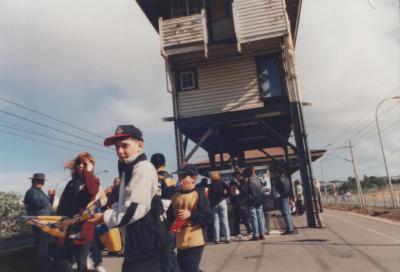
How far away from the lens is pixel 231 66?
13.0 meters

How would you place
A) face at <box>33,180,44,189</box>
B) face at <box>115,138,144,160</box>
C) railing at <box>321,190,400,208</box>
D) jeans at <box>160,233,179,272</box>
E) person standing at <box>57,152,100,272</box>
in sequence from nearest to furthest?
face at <box>115,138,144,160</box>
jeans at <box>160,233,179,272</box>
person standing at <box>57,152,100,272</box>
face at <box>33,180,44,189</box>
railing at <box>321,190,400,208</box>

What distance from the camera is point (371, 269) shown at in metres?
5.11

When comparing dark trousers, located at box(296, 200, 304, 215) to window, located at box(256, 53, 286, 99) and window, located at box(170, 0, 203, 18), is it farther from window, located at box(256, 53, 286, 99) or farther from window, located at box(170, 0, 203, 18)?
window, located at box(170, 0, 203, 18)

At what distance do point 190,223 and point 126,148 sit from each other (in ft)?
5.11

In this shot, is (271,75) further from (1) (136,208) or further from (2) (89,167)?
(1) (136,208)

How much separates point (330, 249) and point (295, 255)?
88 centimetres

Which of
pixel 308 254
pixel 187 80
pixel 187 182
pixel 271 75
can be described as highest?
pixel 187 80

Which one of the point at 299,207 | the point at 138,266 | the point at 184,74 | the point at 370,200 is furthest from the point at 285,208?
the point at 370,200

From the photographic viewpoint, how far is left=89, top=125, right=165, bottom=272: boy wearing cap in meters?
2.23

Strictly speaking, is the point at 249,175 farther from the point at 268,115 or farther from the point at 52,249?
the point at 52,249

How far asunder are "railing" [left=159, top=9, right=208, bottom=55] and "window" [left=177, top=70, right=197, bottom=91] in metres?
1.41

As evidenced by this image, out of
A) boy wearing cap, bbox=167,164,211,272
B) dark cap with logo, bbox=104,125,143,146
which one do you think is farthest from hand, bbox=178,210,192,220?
dark cap with logo, bbox=104,125,143,146

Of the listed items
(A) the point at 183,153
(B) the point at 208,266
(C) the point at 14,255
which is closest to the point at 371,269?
(B) the point at 208,266

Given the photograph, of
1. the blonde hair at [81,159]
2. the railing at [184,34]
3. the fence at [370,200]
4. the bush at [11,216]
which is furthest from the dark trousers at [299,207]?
the blonde hair at [81,159]
